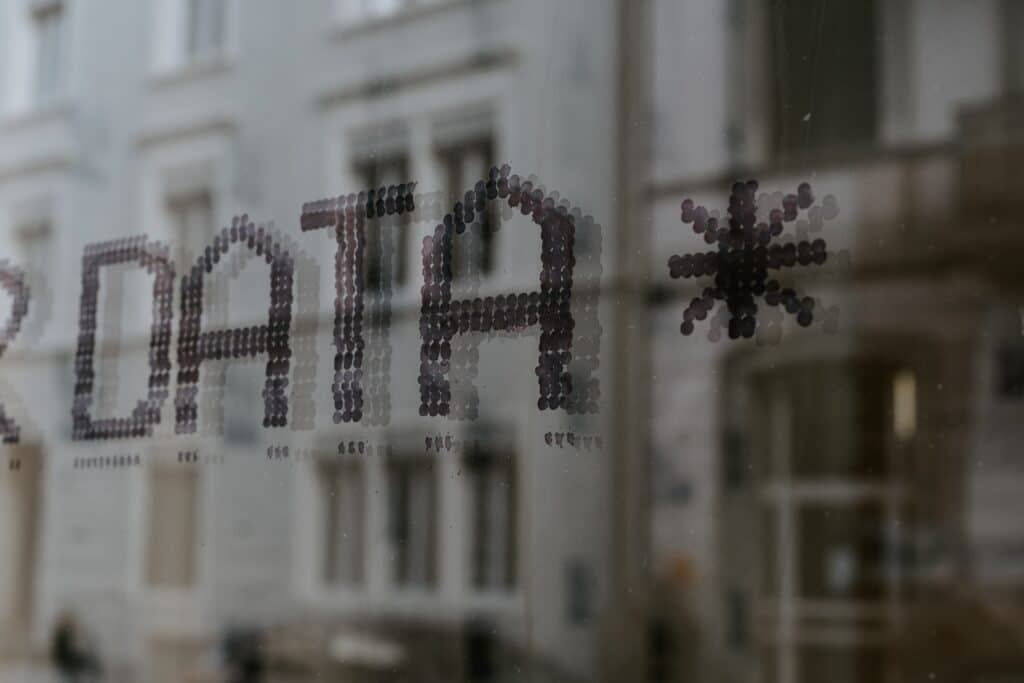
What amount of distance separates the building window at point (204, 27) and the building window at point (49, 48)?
0.14 metres

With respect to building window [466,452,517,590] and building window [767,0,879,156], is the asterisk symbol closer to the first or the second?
building window [767,0,879,156]

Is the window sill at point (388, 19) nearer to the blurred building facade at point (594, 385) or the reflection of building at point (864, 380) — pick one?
the blurred building facade at point (594, 385)

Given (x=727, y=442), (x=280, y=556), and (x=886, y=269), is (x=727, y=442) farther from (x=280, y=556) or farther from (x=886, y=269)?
(x=280, y=556)

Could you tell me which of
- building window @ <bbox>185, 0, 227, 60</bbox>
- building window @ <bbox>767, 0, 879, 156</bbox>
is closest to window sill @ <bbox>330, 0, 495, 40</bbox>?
building window @ <bbox>185, 0, 227, 60</bbox>

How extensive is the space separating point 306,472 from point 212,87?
0.32 meters

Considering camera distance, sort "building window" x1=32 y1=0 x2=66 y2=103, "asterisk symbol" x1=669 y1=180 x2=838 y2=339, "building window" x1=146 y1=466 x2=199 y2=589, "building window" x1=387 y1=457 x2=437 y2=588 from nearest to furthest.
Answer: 1. "asterisk symbol" x1=669 y1=180 x2=838 y2=339
2. "building window" x1=387 y1=457 x2=437 y2=588
3. "building window" x1=146 y1=466 x2=199 y2=589
4. "building window" x1=32 y1=0 x2=66 y2=103

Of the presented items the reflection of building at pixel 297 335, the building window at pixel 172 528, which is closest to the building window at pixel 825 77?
the reflection of building at pixel 297 335

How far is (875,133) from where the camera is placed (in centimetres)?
80

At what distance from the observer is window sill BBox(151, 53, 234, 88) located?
3.38ft

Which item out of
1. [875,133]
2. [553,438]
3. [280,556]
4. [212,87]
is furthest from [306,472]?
[875,133]

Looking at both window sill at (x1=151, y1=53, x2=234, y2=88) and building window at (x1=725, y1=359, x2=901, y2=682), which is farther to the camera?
window sill at (x1=151, y1=53, x2=234, y2=88)

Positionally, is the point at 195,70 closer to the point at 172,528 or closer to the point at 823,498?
the point at 172,528

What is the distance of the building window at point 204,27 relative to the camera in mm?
1034

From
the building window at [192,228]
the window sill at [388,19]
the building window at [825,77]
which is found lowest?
the building window at [192,228]
